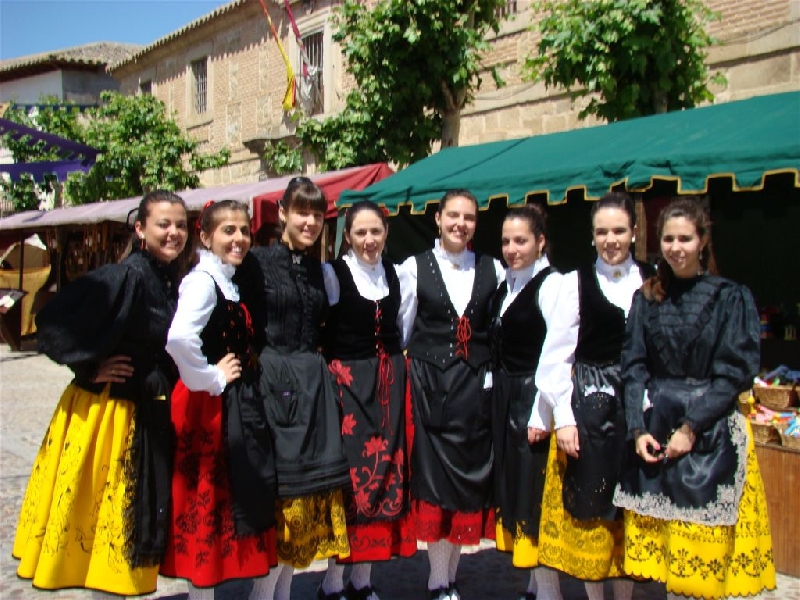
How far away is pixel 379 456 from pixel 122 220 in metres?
9.72

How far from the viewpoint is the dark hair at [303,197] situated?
2.96 metres

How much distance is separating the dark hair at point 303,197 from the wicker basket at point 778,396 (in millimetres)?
2766

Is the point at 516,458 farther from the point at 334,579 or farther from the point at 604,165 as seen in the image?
the point at 604,165

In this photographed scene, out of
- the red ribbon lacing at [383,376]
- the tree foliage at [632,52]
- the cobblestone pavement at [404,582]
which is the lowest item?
the cobblestone pavement at [404,582]

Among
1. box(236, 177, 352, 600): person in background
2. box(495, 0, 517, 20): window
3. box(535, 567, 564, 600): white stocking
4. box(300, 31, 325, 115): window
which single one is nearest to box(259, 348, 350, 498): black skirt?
box(236, 177, 352, 600): person in background

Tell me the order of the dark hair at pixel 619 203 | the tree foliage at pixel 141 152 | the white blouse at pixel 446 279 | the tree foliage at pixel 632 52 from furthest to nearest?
the tree foliage at pixel 141 152 < the tree foliage at pixel 632 52 < the white blouse at pixel 446 279 < the dark hair at pixel 619 203

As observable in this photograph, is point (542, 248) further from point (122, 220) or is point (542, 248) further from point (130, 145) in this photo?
point (130, 145)

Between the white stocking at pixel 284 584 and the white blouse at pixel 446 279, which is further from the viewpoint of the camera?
the white blouse at pixel 446 279

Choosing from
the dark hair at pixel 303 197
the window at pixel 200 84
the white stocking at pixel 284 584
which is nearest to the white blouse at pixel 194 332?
the dark hair at pixel 303 197

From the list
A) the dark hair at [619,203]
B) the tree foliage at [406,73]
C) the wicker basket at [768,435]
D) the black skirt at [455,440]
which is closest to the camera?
the dark hair at [619,203]

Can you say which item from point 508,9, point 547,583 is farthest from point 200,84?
point 547,583

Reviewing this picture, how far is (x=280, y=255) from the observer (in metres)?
2.97

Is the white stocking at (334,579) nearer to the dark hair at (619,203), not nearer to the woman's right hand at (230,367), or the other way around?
the woman's right hand at (230,367)

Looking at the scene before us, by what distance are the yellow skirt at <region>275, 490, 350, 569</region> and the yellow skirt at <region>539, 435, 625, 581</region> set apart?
0.72 meters
